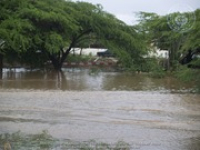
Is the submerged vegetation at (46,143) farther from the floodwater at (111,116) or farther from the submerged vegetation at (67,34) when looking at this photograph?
the submerged vegetation at (67,34)

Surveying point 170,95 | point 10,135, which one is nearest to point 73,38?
point 170,95

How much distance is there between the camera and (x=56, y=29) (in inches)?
1163

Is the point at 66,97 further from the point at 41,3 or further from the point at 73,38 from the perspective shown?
the point at 73,38

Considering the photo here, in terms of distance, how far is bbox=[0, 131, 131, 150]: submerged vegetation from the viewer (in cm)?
771

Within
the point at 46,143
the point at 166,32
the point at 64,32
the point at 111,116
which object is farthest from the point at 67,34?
the point at 46,143

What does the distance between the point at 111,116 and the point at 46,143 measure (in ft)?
14.5

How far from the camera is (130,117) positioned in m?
12.1

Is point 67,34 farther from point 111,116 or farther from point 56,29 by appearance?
point 111,116

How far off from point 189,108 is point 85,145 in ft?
22.8

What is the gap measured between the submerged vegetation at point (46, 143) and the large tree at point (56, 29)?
57.3 feet

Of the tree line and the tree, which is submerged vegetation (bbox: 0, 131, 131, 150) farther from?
the tree

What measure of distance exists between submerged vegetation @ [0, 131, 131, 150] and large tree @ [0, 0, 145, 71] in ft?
57.3

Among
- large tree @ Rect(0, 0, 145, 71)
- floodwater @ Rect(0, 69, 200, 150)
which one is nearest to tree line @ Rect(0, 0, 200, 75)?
large tree @ Rect(0, 0, 145, 71)

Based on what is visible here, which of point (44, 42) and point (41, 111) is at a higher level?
point (44, 42)
